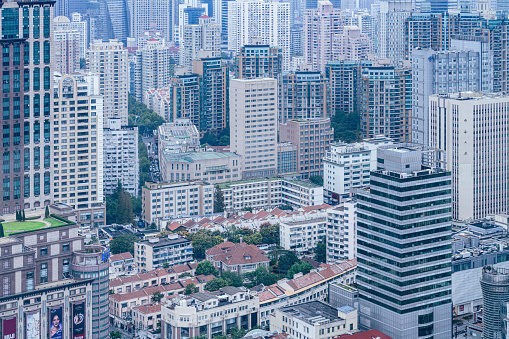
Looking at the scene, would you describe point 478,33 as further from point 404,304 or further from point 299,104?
point 404,304

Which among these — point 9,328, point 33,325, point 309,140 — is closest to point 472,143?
point 309,140

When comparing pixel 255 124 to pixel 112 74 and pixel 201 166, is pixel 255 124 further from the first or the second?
pixel 112 74

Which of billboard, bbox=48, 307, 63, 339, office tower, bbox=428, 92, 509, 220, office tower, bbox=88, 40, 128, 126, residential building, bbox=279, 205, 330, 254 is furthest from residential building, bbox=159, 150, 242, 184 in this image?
billboard, bbox=48, 307, 63, 339

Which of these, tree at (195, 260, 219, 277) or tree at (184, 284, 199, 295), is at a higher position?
tree at (195, 260, 219, 277)

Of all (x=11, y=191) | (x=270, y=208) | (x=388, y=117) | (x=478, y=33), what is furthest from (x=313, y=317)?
(x=478, y=33)

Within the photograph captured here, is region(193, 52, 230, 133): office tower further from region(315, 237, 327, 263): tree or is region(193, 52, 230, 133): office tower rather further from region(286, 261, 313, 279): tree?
region(286, 261, 313, 279): tree

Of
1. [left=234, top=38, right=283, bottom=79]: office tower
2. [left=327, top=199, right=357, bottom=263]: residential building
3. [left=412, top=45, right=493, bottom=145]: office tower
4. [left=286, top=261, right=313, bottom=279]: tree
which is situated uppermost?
[left=234, top=38, right=283, bottom=79]: office tower

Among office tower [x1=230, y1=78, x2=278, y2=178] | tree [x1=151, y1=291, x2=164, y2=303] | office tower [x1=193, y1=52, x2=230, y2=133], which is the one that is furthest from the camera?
office tower [x1=193, y1=52, x2=230, y2=133]
